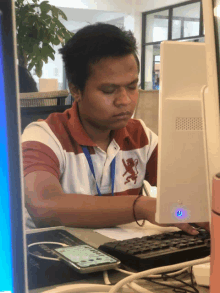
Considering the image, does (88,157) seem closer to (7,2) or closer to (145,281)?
(145,281)

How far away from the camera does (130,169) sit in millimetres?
1315

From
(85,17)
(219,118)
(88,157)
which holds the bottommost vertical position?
(88,157)

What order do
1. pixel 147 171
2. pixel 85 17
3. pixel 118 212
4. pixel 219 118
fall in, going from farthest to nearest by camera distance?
1. pixel 85 17
2. pixel 147 171
3. pixel 118 212
4. pixel 219 118

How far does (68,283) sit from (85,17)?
11323 millimetres

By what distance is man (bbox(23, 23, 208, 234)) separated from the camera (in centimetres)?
116

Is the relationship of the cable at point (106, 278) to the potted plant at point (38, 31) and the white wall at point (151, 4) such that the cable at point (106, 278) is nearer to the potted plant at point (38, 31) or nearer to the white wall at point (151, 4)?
the potted plant at point (38, 31)

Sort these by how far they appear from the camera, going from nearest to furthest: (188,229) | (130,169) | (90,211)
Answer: (188,229), (90,211), (130,169)

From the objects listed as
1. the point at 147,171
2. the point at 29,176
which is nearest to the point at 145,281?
the point at 29,176

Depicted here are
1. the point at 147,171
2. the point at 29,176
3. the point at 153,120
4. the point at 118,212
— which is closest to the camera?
the point at 118,212

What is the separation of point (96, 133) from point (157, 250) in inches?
28.3

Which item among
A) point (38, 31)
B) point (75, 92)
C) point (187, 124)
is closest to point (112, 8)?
point (38, 31)

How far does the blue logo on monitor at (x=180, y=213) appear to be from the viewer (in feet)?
2.24

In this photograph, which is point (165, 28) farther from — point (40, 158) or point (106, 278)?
point (106, 278)

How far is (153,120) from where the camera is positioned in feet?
8.22
